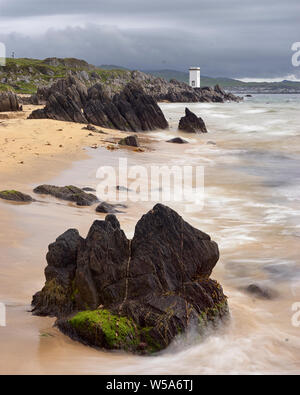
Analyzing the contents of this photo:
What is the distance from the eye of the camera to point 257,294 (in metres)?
8.44

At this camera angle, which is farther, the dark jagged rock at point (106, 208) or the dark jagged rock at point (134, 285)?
the dark jagged rock at point (106, 208)

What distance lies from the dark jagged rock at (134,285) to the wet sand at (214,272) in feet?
0.75

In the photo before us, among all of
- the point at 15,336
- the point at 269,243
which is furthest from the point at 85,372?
the point at 269,243

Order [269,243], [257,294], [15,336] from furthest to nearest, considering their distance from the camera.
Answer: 1. [269,243]
2. [257,294]
3. [15,336]

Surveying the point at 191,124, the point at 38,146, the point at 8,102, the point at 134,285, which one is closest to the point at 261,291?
the point at 134,285

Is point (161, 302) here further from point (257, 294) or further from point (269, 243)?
point (269, 243)

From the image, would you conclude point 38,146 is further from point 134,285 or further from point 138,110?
point 138,110

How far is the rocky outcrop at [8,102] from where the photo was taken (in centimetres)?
3816

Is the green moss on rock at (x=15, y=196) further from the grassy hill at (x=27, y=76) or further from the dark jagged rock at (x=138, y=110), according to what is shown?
the grassy hill at (x=27, y=76)

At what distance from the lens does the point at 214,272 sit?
9414 mm

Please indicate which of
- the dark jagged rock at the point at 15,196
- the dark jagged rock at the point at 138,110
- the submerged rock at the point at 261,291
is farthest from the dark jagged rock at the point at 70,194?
the dark jagged rock at the point at 138,110

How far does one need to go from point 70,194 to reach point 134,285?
24.2 feet

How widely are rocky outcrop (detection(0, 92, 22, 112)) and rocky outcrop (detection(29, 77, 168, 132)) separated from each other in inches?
118
